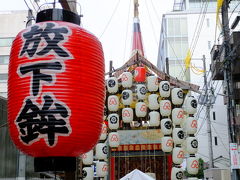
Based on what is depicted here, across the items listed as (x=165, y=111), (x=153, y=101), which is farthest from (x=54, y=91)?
(x=153, y=101)

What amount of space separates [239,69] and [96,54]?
1033 inches

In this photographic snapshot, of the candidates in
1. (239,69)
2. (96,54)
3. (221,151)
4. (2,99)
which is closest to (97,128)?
(96,54)

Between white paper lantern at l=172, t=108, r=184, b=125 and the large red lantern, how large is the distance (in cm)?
1353

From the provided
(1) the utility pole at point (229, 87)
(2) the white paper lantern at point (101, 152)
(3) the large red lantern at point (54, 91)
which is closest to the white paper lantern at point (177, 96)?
(2) the white paper lantern at point (101, 152)

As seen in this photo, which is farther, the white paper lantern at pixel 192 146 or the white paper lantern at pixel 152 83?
the white paper lantern at pixel 152 83

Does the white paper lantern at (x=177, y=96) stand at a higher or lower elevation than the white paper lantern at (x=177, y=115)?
higher

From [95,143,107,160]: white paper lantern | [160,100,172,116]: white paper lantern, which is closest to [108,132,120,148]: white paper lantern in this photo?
[95,143,107,160]: white paper lantern

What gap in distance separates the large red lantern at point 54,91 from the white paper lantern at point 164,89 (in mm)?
13377

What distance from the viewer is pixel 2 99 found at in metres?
10.0

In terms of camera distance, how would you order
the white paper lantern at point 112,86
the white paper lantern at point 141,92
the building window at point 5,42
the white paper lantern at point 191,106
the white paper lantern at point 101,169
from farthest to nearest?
the building window at point 5,42, the white paper lantern at point 112,86, the white paper lantern at point 141,92, the white paper lantern at point 191,106, the white paper lantern at point 101,169

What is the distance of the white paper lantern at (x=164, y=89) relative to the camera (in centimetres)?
1861

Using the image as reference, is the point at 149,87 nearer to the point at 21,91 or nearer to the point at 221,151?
the point at 21,91

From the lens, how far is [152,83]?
19.0m

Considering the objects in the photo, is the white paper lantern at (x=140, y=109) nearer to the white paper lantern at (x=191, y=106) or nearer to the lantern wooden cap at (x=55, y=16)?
the white paper lantern at (x=191, y=106)
